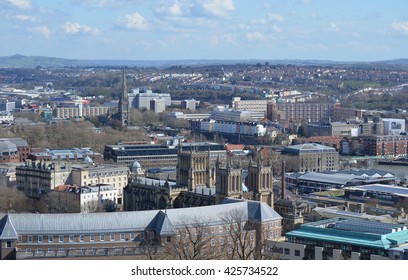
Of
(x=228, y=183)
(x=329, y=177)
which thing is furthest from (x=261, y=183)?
(x=329, y=177)

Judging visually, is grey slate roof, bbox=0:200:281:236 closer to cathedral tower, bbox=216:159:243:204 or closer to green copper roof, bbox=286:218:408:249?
green copper roof, bbox=286:218:408:249

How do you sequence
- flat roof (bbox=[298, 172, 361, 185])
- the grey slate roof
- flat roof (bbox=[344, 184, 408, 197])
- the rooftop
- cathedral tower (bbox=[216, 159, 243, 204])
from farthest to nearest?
the rooftop, flat roof (bbox=[298, 172, 361, 185]), flat roof (bbox=[344, 184, 408, 197]), cathedral tower (bbox=[216, 159, 243, 204]), the grey slate roof

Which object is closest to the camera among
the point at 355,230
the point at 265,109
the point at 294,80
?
the point at 355,230

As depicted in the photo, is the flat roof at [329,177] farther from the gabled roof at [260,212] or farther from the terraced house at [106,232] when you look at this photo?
the terraced house at [106,232]

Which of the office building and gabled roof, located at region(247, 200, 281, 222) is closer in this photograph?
gabled roof, located at region(247, 200, 281, 222)

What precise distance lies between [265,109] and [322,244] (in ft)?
111

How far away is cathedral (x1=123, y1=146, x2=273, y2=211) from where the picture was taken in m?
13.0

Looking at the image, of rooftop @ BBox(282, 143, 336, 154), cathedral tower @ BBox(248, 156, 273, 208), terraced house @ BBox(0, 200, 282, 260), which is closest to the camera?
terraced house @ BBox(0, 200, 282, 260)

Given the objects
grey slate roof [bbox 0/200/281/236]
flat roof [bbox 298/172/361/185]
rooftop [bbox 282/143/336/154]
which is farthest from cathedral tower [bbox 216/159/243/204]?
rooftop [bbox 282/143/336/154]

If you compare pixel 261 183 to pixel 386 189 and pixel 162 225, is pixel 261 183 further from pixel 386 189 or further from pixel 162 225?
pixel 386 189

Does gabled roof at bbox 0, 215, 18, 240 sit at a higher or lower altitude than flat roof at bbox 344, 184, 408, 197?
higher
